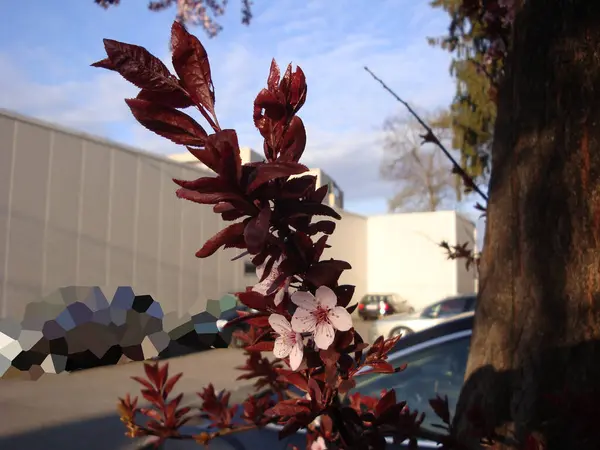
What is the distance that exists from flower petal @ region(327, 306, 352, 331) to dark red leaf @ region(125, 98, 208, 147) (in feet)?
0.93

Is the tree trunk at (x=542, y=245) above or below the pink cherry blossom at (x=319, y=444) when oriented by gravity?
above

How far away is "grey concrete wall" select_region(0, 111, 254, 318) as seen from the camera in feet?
33.4

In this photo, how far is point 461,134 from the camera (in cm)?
1300

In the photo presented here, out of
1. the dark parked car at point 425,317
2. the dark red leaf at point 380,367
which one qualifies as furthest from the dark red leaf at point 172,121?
the dark parked car at point 425,317

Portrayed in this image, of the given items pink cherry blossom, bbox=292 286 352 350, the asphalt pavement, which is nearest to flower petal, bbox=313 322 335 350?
pink cherry blossom, bbox=292 286 352 350

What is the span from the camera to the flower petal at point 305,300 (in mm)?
809

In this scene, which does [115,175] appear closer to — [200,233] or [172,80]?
[200,233]

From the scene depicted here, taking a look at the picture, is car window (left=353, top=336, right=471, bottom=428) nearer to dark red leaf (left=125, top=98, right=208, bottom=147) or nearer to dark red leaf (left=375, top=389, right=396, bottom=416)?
dark red leaf (left=375, top=389, right=396, bottom=416)

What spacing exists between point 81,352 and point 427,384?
8.14m

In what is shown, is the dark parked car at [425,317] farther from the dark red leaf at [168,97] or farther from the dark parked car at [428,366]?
the dark red leaf at [168,97]

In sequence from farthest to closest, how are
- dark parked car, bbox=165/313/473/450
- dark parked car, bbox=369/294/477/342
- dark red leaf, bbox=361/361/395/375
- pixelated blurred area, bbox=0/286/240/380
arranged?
dark parked car, bbox=369/294/477/342 < pixelated blurred area, bbox=0/286/240/380 < dark parked car, bbox=165/313/473/450 < dark red leaf, bbox=361/361/395/375

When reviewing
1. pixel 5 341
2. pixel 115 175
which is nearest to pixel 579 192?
pixel 5 341

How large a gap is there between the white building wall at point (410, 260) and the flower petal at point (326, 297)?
24341 millimetres

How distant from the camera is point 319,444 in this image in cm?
103
